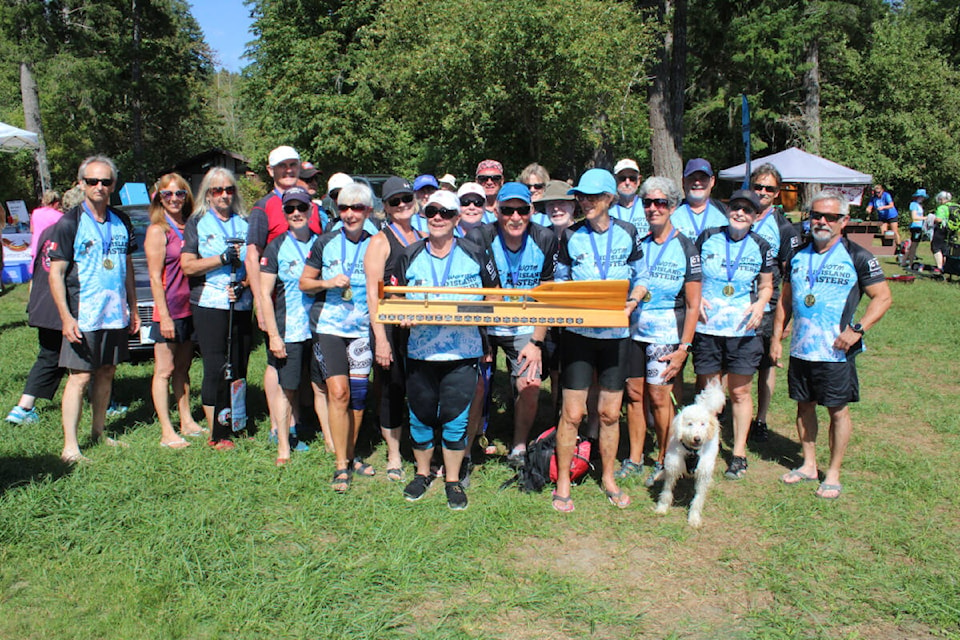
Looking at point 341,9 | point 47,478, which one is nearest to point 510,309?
point 47,478

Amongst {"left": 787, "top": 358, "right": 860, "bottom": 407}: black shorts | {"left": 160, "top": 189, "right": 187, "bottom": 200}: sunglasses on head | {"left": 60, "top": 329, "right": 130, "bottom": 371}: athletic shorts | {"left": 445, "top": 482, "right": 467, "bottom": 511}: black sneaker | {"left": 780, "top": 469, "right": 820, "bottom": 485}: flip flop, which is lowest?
{"left": 780, "top": 469, "right": 820, "bottom": 485}: flip flop

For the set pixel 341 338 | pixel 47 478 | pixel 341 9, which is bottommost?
pixel 47 478

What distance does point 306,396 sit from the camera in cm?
644

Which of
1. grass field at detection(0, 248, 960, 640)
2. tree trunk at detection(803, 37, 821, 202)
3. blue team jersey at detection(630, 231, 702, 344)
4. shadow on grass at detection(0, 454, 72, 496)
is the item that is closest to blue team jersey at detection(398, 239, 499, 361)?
grass field at detection(0, 248, 960, 640)

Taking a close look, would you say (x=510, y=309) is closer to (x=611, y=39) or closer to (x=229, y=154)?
(x=611, y=39)

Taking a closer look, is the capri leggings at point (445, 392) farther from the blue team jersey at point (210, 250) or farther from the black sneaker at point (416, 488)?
the blue team jersey at point (210, 250)

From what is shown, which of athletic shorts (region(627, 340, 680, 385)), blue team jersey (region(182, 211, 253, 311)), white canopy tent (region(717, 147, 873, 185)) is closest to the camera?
athletic shorts (region(627, 340, 680, 385))

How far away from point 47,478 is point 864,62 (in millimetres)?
34316

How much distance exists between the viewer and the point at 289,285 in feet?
16.8

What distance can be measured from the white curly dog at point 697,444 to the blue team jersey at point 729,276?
746mm

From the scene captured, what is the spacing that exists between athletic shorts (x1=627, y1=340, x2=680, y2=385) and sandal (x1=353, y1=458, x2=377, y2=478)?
2060mm

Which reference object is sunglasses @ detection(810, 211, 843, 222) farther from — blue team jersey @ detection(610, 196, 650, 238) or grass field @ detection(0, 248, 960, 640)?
grass field @ detection(0, 248, 960, 640)

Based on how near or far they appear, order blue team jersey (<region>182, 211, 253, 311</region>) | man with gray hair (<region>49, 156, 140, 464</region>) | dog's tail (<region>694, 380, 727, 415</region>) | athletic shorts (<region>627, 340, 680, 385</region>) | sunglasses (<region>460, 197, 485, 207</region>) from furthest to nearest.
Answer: sunglasses (<region>460, 197, 485, 207</region>) → blue team jersey (<region>182, 211, 253, 311</region>) → man with gray hair (<region>49, 156, 140, 464</region>) → athletic shorts (<region>627, 340, 680, 385</region>) → dog's tail (<region>694, 380, 727, 415</region>)

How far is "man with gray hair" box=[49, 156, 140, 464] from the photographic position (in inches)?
198
